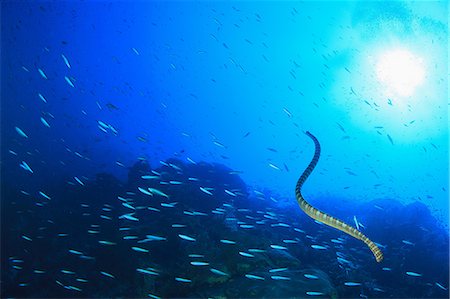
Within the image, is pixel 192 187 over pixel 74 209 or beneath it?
over

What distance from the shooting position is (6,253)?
37.2ft

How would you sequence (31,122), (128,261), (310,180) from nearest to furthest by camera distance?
(128,261)
(31,122)
(310,180)

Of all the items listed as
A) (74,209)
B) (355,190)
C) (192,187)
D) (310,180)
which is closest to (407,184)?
(355,190)

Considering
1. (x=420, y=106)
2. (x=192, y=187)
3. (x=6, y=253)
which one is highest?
(x=420, y=106)

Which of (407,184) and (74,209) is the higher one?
(407,184)

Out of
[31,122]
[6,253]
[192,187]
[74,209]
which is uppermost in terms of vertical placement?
[31,122]

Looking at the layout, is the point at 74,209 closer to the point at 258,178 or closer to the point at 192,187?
the point at 192,187

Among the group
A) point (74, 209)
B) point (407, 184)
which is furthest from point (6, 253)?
point (407, 184)

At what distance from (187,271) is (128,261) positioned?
203cm

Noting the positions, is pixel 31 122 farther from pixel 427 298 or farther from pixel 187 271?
pixel 427 298

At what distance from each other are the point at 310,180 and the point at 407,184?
13.1 m

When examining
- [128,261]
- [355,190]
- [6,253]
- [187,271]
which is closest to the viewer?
[187,271]

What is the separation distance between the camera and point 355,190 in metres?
43.0

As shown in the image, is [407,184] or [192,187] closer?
[192,187]
